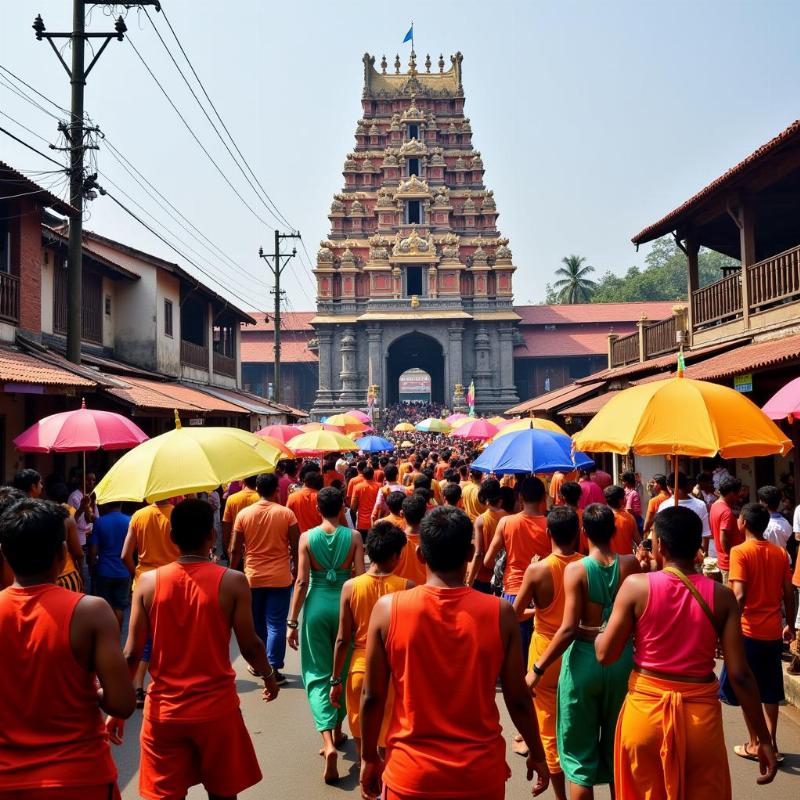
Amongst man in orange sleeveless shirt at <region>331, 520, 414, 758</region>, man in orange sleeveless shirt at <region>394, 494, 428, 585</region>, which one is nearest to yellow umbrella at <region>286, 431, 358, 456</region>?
man in orange sleeveless shirt at <region>394, 494, 428, 585</region>

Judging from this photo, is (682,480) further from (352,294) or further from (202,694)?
(352,294)

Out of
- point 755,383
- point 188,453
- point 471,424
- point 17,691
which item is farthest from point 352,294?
point 17,691

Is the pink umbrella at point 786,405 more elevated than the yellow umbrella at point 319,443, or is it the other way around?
the pink umbrella at point 786,405

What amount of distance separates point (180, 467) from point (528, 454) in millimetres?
4178

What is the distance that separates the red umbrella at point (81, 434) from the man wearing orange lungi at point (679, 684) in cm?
612

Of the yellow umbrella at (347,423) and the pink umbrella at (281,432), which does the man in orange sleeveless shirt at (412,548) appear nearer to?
the pink umbrella at (281,432)

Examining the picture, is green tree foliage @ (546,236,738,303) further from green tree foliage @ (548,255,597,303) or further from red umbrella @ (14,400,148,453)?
red umbrella @ (14,400,148,453)

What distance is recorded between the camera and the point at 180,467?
5.30 meters

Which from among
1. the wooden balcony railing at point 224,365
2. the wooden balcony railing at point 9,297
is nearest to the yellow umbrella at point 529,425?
the wooden balcony railing at point 9,297

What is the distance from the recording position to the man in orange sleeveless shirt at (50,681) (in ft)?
8.82

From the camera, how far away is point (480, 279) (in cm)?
4691

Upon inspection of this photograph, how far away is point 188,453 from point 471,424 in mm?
11096

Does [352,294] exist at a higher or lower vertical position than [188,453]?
higher

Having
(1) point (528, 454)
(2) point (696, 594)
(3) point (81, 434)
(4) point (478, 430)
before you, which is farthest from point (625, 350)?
(2) point (696, 594)
